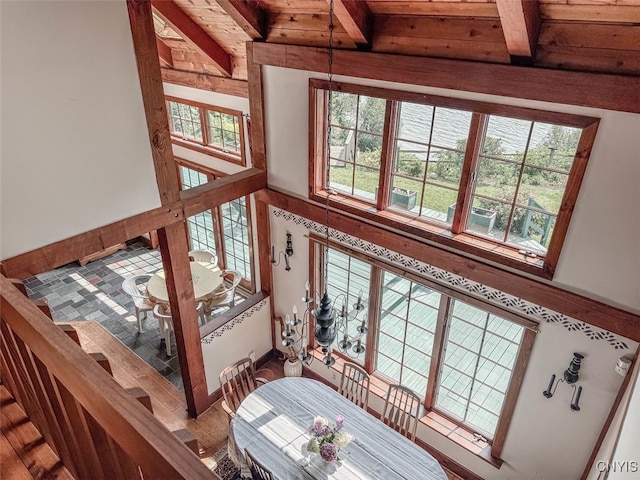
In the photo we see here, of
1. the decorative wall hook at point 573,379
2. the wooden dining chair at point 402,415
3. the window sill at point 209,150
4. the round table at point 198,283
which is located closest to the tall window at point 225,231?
the window sill at point 209,150

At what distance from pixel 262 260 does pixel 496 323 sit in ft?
8.98

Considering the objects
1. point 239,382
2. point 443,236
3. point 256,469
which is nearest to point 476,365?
point 443,236

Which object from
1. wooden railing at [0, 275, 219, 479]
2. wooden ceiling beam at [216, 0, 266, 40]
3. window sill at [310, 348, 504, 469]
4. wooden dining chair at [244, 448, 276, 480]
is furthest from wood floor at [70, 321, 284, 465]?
wooden ceiling beam at [216, 0, 266, 40]

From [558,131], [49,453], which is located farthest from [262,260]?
[49,453]

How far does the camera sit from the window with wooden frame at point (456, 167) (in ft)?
10.2

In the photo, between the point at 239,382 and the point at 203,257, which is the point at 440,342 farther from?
the point at 203,257

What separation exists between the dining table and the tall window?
2865 millimetres

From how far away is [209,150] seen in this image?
649 centimetres

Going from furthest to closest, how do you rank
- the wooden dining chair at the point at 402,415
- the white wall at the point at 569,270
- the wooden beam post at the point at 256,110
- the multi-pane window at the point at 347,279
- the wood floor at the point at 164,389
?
the wood floor at the point at 164,389 < the multi-pane window at the point at 347,279 < the wooden beam post at the point at 256,110 < the wooden dining chair at the point at 402,415 < the white wall at the point at 569,270

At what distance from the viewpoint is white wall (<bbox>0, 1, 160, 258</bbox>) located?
2.85 m

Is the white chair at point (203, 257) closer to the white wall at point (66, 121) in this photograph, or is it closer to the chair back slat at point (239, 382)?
the chair back slat at point (239, 382)

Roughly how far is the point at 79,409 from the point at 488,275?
3.14 m

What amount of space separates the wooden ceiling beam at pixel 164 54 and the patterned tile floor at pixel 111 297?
11.1 ft

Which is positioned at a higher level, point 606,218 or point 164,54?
point 164,54
